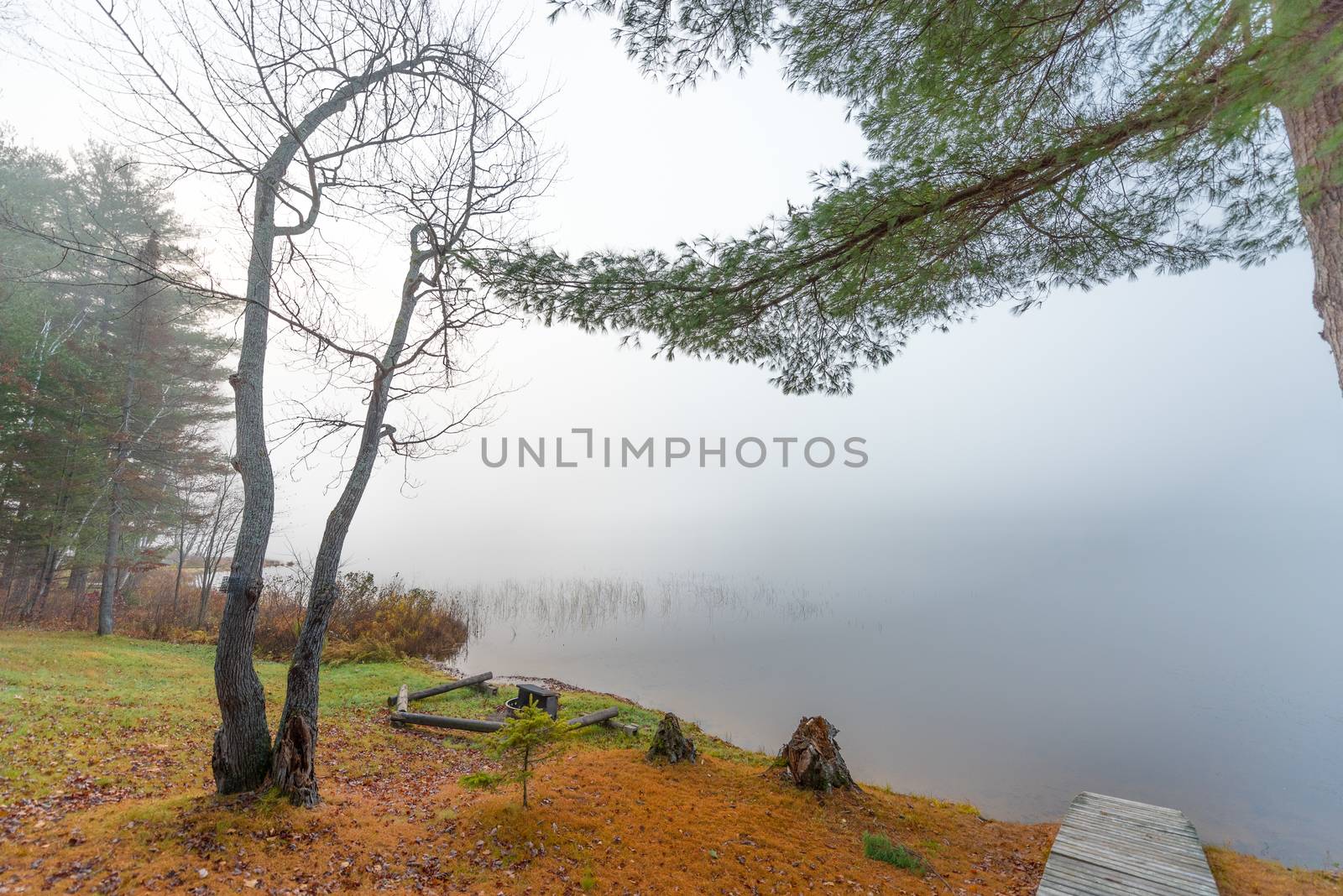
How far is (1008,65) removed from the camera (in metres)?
3.48

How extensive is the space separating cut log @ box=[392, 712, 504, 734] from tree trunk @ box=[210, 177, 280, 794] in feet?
9.91

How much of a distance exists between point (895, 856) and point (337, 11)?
7.27 metres

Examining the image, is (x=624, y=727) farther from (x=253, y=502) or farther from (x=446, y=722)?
(x=253, y=502)

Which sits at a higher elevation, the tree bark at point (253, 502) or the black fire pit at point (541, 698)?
the tree bark at point (253, 502)

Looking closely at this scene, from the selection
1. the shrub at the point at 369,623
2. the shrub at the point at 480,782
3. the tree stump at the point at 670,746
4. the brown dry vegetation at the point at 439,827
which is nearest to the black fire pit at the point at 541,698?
the brown dry vegetation at the point at 439,827

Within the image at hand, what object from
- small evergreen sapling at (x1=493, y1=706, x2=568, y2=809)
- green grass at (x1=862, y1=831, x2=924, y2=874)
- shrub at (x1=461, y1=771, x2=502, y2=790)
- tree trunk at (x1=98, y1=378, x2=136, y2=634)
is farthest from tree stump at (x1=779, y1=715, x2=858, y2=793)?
tree trunk at (x1=98, y1=378, x2=136, y2=634)

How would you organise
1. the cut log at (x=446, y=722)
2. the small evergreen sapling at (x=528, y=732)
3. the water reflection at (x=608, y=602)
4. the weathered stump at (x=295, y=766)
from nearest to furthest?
the weathered stump at (x=295, y=766) → the small evergreen sapling at (x=528, y=732) → the cut log at (x=446, y=722) → the water reflection at (x=608, y=602)

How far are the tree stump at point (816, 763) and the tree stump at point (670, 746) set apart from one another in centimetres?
99

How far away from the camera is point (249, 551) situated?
12.3 ft

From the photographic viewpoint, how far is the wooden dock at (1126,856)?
371 cm

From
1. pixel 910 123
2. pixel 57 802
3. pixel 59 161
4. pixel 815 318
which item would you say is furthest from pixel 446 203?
pixel 59 161

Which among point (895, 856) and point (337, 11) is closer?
point (337, 11)

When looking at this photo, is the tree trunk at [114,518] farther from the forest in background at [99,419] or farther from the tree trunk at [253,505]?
the tree trunk at [253,505]

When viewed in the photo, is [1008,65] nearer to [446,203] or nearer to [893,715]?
[446,203]
